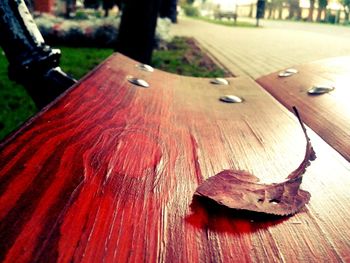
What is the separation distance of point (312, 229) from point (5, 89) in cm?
388

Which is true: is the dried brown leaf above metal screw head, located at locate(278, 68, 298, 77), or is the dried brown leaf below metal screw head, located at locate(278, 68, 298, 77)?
below

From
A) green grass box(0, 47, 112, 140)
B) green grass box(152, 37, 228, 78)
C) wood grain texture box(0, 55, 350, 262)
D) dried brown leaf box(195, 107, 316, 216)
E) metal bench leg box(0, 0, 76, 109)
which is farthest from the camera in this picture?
green grass box(152, 37, 228, 78)

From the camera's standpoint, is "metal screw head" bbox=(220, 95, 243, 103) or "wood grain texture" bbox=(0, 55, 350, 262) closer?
"wood grain texture" bbox=(0, 55, 350, 262)

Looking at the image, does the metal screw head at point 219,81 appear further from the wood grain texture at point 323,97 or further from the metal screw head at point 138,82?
the metal screw head at point 138,82

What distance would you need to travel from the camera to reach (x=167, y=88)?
1373 millimetres

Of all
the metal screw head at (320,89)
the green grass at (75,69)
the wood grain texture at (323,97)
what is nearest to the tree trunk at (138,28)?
the green grass at (75,69)

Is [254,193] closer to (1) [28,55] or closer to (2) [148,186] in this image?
(2) [148,186]

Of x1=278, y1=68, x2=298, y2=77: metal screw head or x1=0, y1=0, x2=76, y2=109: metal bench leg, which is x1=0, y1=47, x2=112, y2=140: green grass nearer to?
x1=0, y1=0, x2=76, y2=109: metal bench leg

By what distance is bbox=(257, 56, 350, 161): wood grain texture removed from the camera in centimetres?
92

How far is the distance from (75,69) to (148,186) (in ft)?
14.8

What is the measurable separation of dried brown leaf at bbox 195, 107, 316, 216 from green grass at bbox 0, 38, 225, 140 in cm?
154

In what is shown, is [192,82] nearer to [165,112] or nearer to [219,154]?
[165,112]

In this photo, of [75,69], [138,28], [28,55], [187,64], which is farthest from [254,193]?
[187,64]

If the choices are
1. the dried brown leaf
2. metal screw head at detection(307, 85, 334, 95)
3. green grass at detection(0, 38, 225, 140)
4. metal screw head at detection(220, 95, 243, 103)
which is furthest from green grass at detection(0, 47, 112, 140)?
the dried brown leaf
